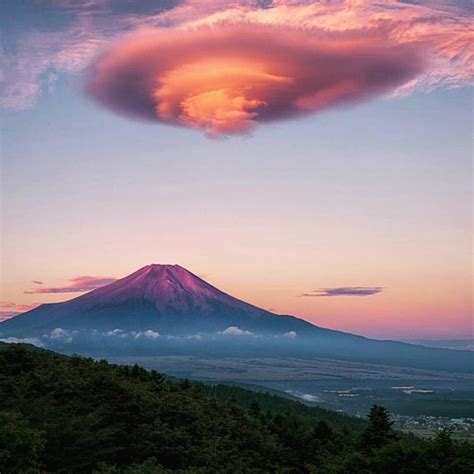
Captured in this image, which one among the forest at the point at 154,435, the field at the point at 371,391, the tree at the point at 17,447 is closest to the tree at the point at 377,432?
the forest at the point at 154,435

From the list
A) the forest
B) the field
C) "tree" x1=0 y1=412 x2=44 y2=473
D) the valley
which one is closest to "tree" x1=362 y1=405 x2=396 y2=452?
the forest

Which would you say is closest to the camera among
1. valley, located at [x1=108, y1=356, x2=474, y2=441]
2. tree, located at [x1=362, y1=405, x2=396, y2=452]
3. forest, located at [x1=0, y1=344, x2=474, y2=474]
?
forest, located at [x1=0, y1=344, x2=474, y2=474]

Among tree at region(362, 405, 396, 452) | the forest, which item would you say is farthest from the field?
tree at region(362, 405, 396, 452)

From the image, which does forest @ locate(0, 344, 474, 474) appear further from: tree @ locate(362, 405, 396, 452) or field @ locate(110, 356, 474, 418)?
field @ locate(110, 356, 474, 418)

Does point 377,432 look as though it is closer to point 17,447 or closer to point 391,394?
point 17,447

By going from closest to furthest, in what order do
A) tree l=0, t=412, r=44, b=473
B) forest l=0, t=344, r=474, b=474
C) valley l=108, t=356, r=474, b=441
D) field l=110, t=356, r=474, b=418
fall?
Answer: tree l=0, t=412, r=44, b=473 < forest l=0, t=344, r=474, b=474 < valley l=108, t=356, r=474, b=441 < field l=110, t=356, r=474, b=418

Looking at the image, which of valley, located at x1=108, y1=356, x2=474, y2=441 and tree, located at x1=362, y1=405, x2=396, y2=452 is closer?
tree, located at x1=362, y1=405, x2=396, y2=452

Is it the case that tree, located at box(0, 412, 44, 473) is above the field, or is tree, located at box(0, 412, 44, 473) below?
above

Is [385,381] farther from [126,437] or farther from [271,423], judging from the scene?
[126,437]

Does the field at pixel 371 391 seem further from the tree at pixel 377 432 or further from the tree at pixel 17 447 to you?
the tree at pixel 17 447

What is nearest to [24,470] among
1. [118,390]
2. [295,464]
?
[118,390]
